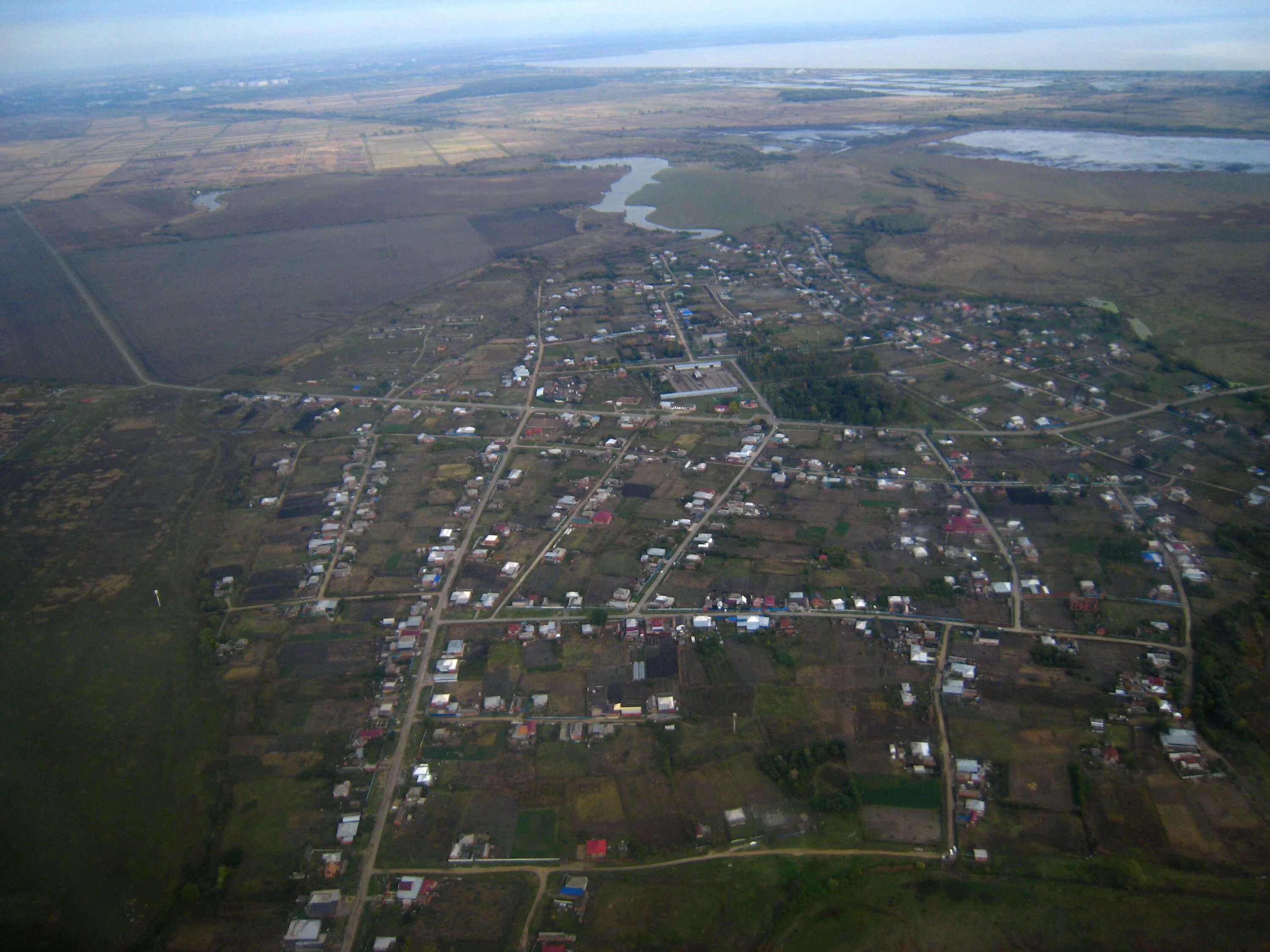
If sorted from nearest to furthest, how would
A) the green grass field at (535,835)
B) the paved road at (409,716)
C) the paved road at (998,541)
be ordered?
the paved road at (409,716) < the green grass field at (535,835) < the paved road at (998,541)

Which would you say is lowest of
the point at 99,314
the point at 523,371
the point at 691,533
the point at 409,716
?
the point at 99,314

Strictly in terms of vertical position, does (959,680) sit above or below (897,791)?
below

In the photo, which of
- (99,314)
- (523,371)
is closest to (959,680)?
(523,371)

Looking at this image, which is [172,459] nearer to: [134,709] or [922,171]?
[134,709]

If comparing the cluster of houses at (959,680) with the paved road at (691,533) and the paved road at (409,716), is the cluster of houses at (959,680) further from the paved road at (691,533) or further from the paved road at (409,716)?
the paved road at (409,716)

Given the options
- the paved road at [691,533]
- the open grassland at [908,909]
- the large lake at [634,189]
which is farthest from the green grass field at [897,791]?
the large lake at [634,189]

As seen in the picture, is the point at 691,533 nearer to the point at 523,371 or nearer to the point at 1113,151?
the point at 523,371

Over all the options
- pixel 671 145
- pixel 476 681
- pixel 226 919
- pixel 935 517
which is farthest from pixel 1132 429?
pixel 671 145
